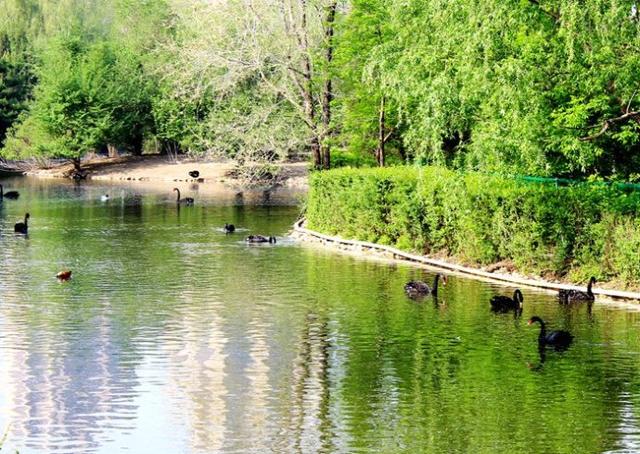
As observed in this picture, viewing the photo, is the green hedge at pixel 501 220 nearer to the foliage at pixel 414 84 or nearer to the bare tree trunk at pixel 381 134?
the foliage at pixel 414 84

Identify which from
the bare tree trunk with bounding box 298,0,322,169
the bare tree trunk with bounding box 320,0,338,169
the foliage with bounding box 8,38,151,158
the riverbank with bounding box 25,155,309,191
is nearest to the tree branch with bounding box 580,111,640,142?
the bare tree trunk with bounding box 320,0,338,169

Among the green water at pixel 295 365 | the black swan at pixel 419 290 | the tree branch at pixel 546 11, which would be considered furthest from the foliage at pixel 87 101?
the tree branch at pixel 546 11

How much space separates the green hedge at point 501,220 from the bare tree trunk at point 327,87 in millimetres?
8468

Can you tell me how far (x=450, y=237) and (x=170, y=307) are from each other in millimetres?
10918

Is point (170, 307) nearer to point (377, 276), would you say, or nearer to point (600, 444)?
point (377, 276)

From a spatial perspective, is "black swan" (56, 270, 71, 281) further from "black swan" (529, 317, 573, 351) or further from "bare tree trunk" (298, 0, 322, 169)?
"bare tree trunk" (298, 0, 322, 169)

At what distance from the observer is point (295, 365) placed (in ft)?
72.1

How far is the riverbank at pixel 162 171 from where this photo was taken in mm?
92312

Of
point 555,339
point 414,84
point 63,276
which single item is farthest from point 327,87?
point 555,339

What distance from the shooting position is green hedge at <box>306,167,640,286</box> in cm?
2961

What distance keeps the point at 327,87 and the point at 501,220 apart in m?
20.4

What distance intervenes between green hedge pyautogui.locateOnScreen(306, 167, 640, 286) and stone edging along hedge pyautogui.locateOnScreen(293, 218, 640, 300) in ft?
1.27

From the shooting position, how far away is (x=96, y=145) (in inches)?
4139

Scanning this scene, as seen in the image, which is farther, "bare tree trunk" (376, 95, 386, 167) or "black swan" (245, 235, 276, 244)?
"bare tree trunk" (376, 95, 386, 167)
